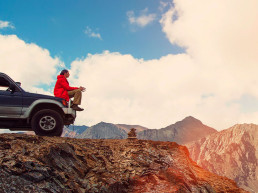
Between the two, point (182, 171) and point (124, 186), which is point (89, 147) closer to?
point (124, 186)

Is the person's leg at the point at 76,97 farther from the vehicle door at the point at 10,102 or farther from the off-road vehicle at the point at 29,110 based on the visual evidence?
the vehicle door at the point at 10,102

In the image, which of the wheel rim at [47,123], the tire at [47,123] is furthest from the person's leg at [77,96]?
the wheel rim at [47,123]

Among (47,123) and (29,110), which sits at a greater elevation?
(29,110)

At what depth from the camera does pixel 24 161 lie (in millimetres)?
6281

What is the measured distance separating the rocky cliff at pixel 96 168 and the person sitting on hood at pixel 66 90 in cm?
165

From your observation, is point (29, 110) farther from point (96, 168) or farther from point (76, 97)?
point (96, 168)

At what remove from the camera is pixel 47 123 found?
8.51 metres

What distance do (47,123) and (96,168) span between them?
2.50 meters

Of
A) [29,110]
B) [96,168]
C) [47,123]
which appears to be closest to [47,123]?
[47,123]

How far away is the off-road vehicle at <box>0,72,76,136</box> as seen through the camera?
8078mm

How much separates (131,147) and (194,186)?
10.6 feet

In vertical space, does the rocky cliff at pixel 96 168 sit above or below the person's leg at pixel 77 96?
below

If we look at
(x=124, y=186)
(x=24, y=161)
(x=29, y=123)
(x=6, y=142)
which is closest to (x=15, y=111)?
(x=29, y=123)

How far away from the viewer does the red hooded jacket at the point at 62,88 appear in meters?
9.24
